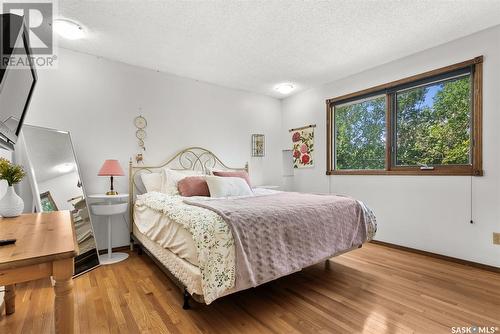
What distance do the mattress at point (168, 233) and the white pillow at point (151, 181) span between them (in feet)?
1.25

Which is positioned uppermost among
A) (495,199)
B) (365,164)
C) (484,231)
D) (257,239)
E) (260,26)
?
(260,26)

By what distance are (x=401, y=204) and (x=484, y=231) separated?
82 centimetres

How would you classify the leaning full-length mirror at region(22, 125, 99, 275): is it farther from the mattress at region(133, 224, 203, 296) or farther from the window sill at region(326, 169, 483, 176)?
the window sill at region(326, 169, 483, 176)

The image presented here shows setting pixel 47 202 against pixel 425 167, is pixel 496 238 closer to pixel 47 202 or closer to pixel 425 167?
pixel 425 167

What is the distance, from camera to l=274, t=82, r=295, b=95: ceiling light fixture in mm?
4246

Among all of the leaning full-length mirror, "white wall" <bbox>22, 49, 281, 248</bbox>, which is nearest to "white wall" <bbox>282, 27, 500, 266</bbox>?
"white wall" <bbox>22, 49, 281, 248</bbox>

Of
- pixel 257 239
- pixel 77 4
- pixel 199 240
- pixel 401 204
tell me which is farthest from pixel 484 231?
pixel 77 4

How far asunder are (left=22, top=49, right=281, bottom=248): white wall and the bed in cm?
98

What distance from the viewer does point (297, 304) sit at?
76.2 inches

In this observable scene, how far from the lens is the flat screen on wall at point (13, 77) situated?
1158mm

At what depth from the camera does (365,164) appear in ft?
12.2

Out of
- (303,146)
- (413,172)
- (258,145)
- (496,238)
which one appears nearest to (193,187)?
(258,145)

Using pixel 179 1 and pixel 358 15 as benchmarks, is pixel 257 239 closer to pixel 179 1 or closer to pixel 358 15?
pixel 179 1

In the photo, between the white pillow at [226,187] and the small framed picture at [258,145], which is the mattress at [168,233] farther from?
the small framed picture at [258,145]
